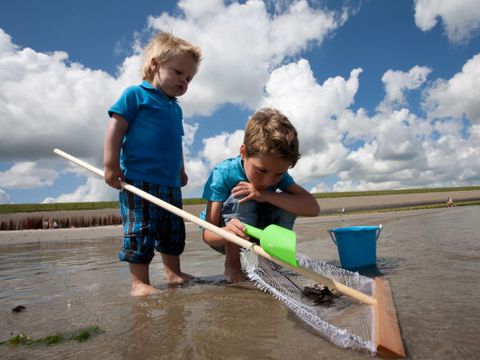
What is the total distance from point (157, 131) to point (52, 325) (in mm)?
1660

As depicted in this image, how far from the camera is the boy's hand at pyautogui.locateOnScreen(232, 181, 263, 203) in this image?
2.71 m

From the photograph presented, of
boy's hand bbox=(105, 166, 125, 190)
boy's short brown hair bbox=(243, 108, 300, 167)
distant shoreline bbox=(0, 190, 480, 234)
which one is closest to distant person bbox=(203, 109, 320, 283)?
boy's short brown hair bbox=(243, 108, 300, 167)

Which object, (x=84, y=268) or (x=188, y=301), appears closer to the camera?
(x=188, y=301)

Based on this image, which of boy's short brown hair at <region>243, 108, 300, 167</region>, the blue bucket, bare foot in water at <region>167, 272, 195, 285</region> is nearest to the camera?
boy's short brown hair at <region>243, 108, 300, 167</region>

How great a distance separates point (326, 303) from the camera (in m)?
2.12

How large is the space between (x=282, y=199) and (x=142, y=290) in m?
1.22

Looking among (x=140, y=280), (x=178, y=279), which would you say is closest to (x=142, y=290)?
(x=140, y=280)

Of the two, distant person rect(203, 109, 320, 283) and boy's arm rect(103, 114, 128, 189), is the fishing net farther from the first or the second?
boy's arm rect(103, 114, 128, 189)

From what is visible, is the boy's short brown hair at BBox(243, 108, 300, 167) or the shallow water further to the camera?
the boy's short brown hair at BBox(243, 108, 300, 167)

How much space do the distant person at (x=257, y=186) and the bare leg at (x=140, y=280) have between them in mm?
585

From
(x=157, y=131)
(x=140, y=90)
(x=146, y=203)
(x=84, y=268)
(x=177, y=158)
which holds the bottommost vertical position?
(x=84, y=268)

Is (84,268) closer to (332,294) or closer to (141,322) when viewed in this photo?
(141,322)

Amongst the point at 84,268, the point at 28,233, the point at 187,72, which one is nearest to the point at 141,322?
the point at 187,72

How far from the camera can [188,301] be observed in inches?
90.3
